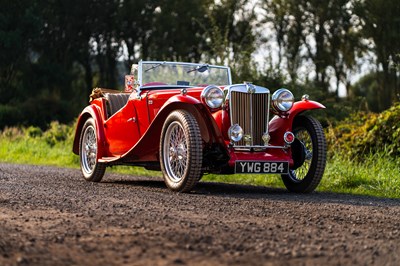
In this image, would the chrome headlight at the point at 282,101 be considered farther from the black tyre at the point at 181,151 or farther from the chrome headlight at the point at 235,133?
the black tyre at the point at 181,151

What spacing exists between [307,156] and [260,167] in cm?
89

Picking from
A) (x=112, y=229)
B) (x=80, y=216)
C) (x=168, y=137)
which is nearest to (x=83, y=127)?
(x=168, y=137)

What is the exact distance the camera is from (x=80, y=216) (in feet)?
18.8

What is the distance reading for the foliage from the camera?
11.6m

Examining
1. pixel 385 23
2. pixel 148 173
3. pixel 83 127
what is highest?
pixel 385 23

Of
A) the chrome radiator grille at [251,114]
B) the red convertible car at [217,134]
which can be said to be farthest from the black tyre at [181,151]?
the chrome radiator grille at [251,114]

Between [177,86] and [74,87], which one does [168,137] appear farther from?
[74,87]

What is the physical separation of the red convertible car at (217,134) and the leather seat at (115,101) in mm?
372

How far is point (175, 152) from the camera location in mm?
8242

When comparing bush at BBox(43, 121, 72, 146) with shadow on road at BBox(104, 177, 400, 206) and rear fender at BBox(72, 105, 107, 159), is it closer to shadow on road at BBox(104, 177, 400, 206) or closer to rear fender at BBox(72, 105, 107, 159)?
rear fender at BBox(72, 105, 107, 159)

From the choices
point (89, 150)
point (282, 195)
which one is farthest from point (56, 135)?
point (282, 195)

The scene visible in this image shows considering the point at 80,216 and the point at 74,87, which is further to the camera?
the point at 74,87

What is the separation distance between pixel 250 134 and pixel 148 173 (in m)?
4.69

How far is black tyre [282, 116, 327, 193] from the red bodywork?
0.76 ft
